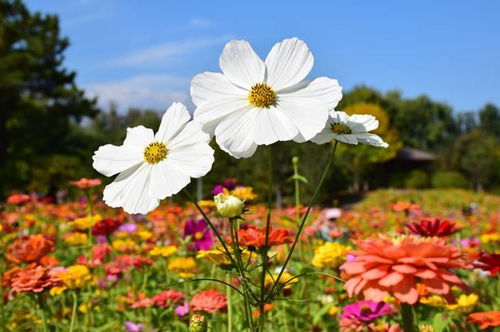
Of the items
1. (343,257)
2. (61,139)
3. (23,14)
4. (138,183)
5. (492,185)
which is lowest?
(343,257)

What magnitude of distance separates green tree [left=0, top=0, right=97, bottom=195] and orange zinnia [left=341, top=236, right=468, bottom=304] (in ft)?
56.6

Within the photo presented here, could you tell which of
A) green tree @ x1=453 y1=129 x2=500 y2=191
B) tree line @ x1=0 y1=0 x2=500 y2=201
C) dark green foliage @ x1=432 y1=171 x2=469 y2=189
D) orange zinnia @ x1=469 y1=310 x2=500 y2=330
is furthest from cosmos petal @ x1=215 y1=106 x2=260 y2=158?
green tree @ x1=453 y1=129 x2=500 y2=191

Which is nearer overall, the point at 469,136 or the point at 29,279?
the point at 29,279

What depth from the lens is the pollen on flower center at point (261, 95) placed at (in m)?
0.85

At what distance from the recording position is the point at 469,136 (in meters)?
32.4

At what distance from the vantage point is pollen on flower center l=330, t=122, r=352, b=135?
35.8 inches

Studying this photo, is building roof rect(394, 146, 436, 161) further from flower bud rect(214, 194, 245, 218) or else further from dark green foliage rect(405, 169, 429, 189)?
flower bud rect(214, 194, 245, 218)

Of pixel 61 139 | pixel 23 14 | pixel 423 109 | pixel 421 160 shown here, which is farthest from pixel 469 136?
pixel 23 14

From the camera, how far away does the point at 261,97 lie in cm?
85

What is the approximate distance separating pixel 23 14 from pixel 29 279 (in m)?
21.1

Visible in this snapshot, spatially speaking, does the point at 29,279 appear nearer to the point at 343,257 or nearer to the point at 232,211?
the point at 232,211

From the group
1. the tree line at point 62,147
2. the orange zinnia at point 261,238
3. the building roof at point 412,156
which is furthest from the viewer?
the building roof at point 412,156

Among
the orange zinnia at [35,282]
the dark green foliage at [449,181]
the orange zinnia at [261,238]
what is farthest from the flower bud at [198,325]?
the dark green foliage at [449,181]

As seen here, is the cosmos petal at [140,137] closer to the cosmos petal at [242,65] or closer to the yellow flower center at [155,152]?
the yellow flower center at [155,152]
